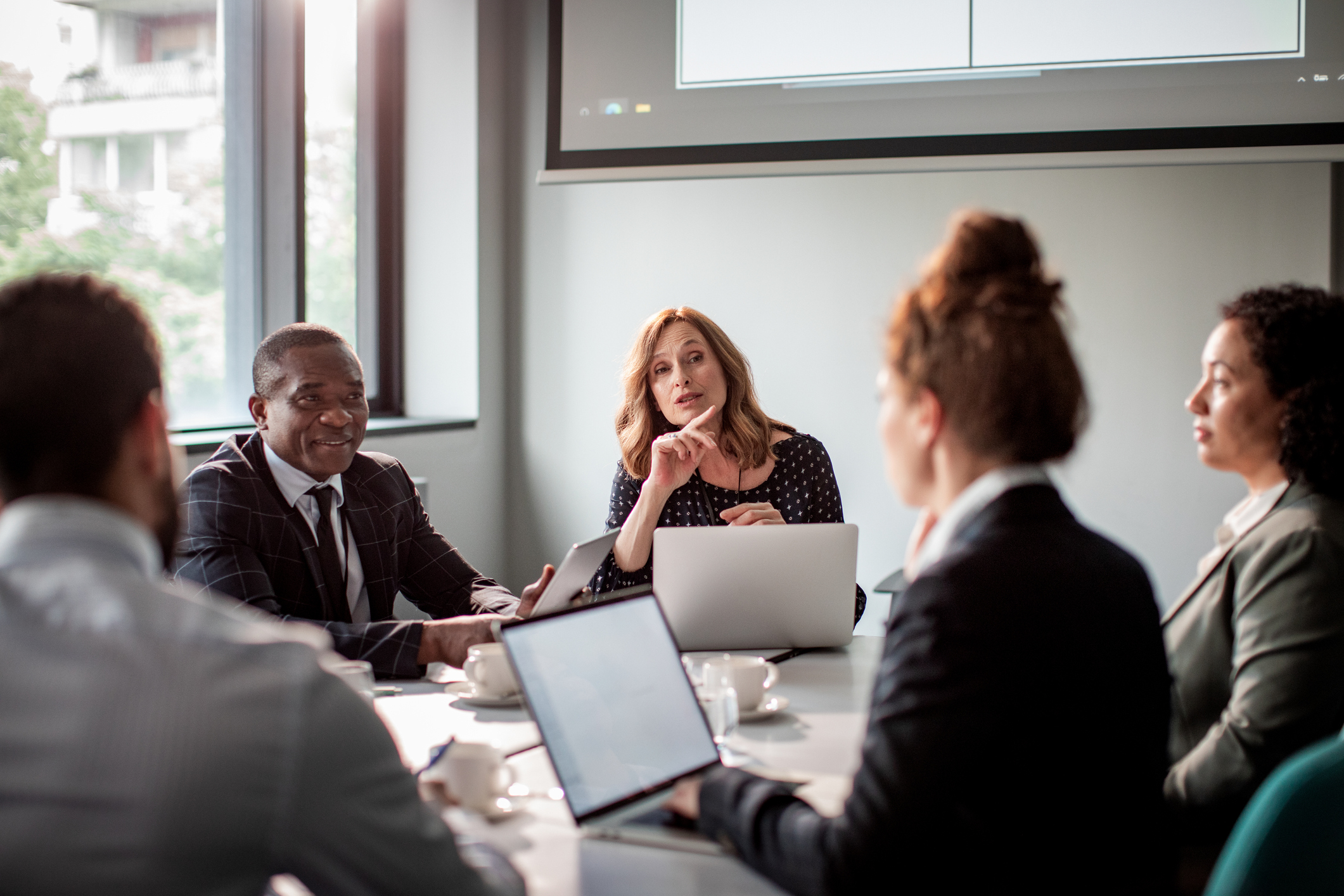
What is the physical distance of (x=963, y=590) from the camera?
3.05 feet

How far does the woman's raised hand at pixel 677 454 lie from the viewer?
2488mm

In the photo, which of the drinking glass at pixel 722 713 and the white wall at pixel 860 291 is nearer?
the drinking glass at pixel 722 713

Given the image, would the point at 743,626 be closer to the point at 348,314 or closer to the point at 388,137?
the point at 348,314

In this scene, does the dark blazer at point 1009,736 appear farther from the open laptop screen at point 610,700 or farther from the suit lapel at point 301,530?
the suit lapel at point 301,530

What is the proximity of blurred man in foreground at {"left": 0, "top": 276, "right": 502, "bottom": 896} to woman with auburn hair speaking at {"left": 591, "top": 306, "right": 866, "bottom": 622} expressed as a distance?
5.33 ft

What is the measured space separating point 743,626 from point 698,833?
85cm

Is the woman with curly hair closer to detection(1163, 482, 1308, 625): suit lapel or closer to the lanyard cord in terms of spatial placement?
detection(1163, 482, 1308, 625): suit lapel

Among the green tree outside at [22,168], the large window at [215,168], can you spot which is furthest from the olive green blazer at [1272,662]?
the green tree outside at [22,168]

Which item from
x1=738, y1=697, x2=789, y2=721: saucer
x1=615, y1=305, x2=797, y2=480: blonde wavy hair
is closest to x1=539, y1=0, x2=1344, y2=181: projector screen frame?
x1=615, y1=305, x2=797, y2=480: blonde wavy hair

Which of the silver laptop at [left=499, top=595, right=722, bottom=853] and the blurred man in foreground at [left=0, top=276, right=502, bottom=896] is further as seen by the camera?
the silver laptop at [left=499, top=595, right=722, bottom=853]

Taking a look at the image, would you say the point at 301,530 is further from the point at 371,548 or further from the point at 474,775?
the point at 474,775

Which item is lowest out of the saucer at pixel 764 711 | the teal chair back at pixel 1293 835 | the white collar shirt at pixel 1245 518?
the saucer at pixel 764 711

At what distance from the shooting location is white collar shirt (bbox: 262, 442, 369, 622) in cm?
220

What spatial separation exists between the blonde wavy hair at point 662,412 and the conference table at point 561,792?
71 cm
